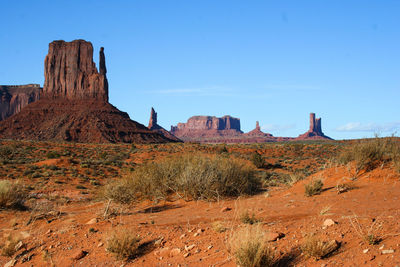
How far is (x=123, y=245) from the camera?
5867mm

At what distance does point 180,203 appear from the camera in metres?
10.2

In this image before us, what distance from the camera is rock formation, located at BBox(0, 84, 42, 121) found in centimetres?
15512

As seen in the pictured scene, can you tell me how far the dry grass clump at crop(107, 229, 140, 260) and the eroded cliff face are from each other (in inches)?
3778

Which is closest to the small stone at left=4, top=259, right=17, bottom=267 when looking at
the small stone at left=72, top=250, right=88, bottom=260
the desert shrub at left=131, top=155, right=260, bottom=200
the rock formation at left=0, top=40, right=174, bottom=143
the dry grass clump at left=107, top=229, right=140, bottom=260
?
the small stone at left=72, top=250, right=88, bottom=260

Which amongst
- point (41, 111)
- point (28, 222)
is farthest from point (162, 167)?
point (41, 111)

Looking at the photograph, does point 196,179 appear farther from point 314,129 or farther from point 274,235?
point 314,129

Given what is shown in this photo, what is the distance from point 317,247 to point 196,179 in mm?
6014

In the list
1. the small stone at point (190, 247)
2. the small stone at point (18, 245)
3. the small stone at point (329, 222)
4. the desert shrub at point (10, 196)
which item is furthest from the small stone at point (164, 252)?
the desert shrub at point (10, 196)

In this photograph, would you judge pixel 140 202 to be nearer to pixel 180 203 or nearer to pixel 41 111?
pixel 180 203

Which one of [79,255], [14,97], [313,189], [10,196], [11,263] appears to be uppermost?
[14,97]

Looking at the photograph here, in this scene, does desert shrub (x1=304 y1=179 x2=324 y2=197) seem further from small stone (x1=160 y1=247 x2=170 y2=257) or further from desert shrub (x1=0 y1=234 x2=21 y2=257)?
desert shrub (x1=0 y1=234 x2=21 y2=257)

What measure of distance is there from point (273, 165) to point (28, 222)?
2679cm

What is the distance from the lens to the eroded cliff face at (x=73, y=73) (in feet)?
321

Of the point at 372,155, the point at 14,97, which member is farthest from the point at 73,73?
the point at 372,155
